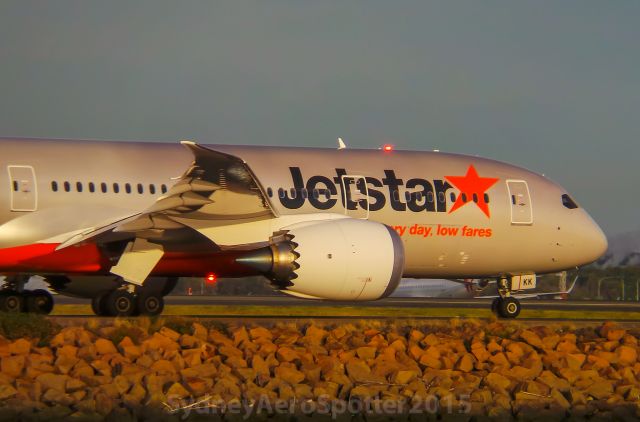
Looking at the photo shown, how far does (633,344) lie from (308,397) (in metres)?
6.00

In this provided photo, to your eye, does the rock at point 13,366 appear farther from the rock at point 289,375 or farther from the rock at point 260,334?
the rock at point 260,334

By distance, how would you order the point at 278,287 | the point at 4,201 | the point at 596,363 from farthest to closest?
the point at 4,201, the point at 278,287, the point at 596,363

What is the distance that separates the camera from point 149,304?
22.0 metres

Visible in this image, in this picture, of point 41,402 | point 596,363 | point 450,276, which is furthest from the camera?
point 450,276

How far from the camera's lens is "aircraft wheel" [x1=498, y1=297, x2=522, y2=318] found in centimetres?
2462

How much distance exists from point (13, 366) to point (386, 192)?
1169 centimetres

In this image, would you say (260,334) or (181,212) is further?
(181,212)

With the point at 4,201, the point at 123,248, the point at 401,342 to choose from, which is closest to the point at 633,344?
the point at 401,342

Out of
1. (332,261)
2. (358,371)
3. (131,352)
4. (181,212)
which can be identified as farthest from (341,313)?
(358,371)

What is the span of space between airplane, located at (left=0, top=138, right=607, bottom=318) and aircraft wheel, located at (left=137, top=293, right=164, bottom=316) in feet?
0.09

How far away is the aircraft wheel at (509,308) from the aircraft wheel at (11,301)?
10.2 meters

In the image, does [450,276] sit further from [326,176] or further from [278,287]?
[278,287]

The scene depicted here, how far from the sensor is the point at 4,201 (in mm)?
20141

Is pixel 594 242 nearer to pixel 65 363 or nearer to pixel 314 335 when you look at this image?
pixel 314 335
